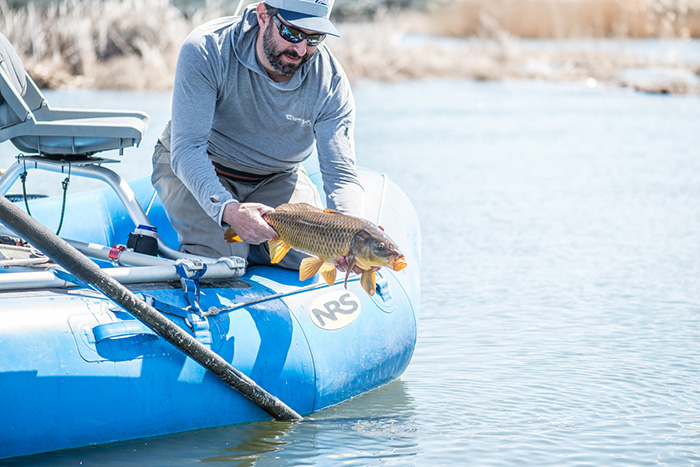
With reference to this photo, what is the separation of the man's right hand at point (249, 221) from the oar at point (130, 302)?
1.42 ft

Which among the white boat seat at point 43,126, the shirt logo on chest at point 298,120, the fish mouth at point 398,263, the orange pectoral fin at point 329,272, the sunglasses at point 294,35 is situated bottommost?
the orange pectoral fin at point 329,272

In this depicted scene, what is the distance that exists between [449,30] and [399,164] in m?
17.0

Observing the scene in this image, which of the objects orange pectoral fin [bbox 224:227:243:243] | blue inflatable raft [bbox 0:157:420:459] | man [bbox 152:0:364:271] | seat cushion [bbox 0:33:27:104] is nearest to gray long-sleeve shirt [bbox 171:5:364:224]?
man [bbox 152:0:364:271]

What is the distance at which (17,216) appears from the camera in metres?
3.18

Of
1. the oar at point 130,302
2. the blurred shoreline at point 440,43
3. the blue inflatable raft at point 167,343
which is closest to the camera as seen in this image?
the oar at point 130,302

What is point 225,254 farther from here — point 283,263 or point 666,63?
point 666,63

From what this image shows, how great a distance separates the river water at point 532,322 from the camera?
3814 millimetres

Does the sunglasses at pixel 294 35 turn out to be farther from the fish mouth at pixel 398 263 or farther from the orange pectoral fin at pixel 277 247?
Result: the fish mouth at pixel 398 263

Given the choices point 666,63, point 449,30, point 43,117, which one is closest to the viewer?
point 43,117

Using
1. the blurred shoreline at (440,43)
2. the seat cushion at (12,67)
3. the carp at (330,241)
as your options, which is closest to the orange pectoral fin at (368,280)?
the carp at (330,241)

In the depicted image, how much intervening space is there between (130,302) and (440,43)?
915 inches

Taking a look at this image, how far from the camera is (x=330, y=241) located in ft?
11.5

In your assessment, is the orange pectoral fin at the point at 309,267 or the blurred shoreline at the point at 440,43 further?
the blurred shoreline at the point at 440,43

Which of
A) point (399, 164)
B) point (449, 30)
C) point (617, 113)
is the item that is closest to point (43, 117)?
point (399, 164)
